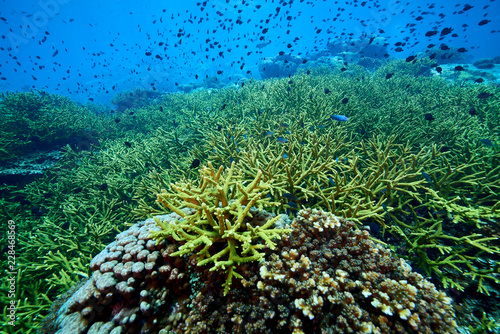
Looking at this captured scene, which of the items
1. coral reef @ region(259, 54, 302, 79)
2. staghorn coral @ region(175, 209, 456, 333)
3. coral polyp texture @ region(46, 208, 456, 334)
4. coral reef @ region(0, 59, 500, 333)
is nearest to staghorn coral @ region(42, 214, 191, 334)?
coral polyp texture @ region(46, 208, 456, 334)

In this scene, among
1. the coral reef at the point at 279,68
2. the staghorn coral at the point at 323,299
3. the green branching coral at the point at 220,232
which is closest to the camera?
the staghorn coral at the point at 323,299

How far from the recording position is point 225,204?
1997mm

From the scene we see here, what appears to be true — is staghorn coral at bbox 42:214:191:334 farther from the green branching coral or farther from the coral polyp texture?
the green branching coral

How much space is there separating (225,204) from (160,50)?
334 ft

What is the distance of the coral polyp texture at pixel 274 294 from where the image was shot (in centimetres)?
151

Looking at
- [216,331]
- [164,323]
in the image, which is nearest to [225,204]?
[216,331]

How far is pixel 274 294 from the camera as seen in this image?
155 centimetres

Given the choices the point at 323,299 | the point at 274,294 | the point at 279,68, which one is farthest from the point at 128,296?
the point at 279,68

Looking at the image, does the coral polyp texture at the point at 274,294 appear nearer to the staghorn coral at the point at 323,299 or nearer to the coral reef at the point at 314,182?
the staghorn coral at the point at 323,299

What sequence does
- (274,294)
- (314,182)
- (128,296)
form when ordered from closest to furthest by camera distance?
(274,294) < (128,296) < (314,182)

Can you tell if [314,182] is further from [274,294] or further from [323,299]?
[274,294]

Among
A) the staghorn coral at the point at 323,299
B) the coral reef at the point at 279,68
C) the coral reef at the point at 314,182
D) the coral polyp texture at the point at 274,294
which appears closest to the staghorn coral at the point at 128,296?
the coral polyp texture at the point at 274,294

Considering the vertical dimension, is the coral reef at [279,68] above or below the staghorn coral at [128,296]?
above

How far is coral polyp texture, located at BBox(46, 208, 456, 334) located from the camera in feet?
4.95
